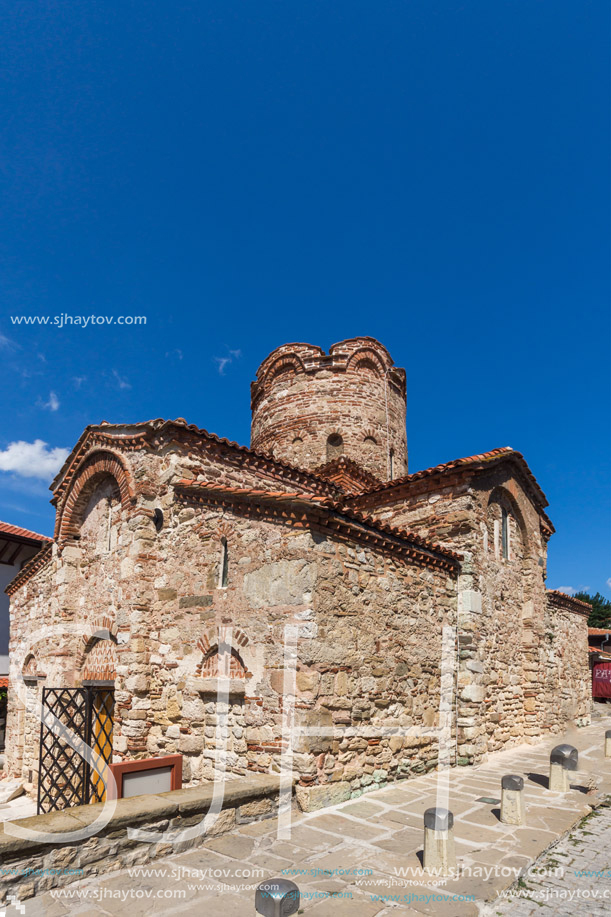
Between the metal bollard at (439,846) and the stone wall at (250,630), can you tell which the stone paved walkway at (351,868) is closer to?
the metal bollard at (439,846)

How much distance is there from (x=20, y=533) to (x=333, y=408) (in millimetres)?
11542

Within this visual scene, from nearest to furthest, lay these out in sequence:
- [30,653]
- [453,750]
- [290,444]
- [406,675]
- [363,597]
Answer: [363,597] < [406,675] < [453,750] < [30,653] < [290,444]

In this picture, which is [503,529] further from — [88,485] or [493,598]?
[88,485]

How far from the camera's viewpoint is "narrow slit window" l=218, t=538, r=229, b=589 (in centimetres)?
734

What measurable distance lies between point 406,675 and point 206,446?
15.0ft

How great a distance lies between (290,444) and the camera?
580 inches

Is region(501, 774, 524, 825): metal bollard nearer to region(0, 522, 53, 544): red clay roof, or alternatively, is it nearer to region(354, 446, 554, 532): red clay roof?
region(354, 446, 554, 532): red clay roof

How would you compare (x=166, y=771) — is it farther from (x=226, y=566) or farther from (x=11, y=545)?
(x=11, y=545)

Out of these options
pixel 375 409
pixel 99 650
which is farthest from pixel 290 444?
pixel 99 650

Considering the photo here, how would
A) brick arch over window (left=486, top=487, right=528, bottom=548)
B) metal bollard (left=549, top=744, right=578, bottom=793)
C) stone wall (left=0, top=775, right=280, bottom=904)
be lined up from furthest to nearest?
brick arch over window (left=486, top=487, right=528, bottom=548) < metal bollard (left=549, top=744, right=578, bottom=793) < stone wall (left=0, top=775, right=280, bottom=904)

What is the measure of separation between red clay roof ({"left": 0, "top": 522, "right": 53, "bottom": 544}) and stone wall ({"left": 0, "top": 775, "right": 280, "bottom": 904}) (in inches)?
581

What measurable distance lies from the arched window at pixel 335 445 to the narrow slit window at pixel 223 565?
7.24 metres

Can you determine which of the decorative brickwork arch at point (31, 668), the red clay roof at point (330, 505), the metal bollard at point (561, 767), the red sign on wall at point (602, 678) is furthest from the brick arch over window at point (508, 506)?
the red sign on wall at point (602, 678)

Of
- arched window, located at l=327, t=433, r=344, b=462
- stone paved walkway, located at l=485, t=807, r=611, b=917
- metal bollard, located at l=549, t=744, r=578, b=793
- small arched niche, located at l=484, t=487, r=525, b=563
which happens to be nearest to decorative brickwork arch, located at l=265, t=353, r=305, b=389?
arched window, located at l=327, t=433, r=344, b=462
